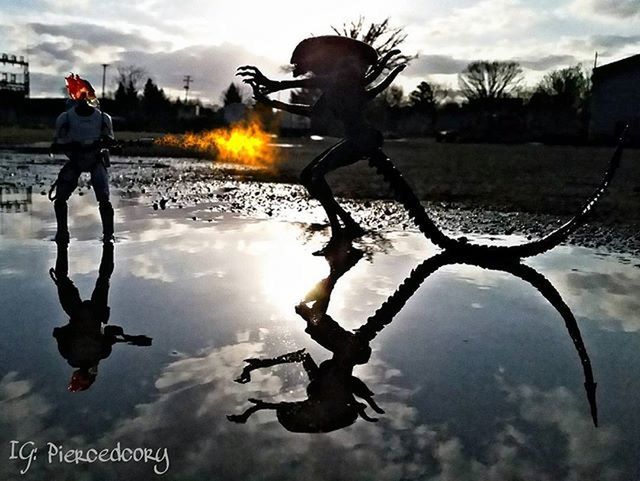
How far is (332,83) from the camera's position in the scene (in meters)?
6.31

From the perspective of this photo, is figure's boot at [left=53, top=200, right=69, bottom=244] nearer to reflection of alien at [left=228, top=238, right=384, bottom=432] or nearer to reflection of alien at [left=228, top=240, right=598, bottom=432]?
reflection of alien at [left=228, top=240, right=598, bottom=432]

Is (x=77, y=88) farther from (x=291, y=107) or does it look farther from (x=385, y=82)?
(x=385, y=82)

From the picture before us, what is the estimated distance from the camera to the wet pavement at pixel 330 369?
2311 millimetres

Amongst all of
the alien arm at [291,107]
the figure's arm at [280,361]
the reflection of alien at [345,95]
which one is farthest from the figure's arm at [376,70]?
the figure's arm at [280,361]

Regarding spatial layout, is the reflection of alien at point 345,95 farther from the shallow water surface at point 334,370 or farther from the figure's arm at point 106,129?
the figure's arm at point 106,129

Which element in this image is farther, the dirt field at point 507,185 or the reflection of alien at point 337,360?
the dirt field at point 507,185

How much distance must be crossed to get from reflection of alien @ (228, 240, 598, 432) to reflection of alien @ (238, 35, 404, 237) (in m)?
1.43

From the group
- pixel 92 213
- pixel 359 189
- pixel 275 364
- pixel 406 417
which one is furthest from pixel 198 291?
pixel 359 189

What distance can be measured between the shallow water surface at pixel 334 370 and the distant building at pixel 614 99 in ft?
132

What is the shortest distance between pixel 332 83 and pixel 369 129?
64cm


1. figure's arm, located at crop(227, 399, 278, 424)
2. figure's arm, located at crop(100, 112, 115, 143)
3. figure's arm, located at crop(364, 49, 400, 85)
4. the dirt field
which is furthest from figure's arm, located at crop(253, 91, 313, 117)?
the dirt field

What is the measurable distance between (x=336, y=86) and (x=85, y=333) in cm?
384

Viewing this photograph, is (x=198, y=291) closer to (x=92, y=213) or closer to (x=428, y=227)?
(x=428, y=227)

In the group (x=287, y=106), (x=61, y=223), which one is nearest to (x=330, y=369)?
(x=287, y=106)
